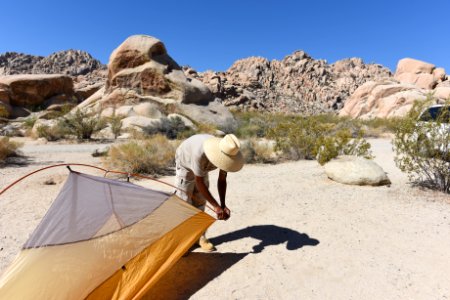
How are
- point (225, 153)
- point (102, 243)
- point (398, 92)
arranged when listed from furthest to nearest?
1. point (398, 92)
2. point (225, 153)
3. point (102, 243)

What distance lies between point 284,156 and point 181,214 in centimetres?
628

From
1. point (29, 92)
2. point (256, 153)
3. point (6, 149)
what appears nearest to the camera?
point (6, 149)

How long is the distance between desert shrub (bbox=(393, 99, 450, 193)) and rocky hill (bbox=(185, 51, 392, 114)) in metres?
43.2

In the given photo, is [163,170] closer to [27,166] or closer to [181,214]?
[27,166]

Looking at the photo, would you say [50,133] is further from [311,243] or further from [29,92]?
[29,92]

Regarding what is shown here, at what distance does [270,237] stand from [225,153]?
142cm

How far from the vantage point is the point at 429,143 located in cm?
511

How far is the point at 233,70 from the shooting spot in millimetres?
67438

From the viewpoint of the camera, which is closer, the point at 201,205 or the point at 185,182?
the point at 185,182

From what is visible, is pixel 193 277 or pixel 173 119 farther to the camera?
pixel 173 119

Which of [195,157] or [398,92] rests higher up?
[398,92]

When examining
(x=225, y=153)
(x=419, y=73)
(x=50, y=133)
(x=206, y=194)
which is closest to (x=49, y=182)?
(x=206, y=194)

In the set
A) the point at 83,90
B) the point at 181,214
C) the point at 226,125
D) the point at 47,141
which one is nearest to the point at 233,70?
the point at 83,90

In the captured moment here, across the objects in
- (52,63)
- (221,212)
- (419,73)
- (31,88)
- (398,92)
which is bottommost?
(221,212)
